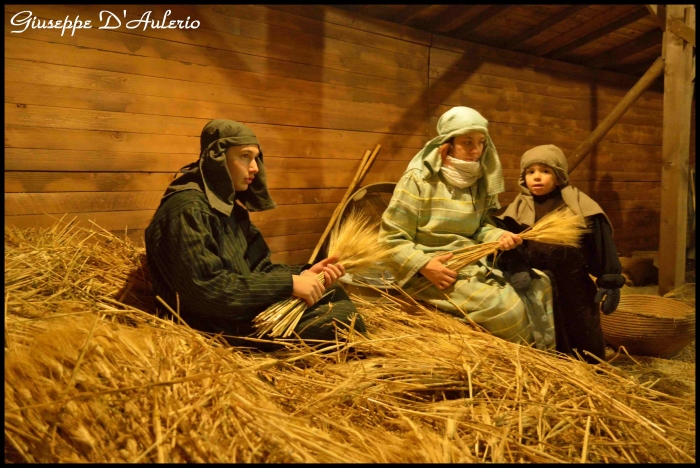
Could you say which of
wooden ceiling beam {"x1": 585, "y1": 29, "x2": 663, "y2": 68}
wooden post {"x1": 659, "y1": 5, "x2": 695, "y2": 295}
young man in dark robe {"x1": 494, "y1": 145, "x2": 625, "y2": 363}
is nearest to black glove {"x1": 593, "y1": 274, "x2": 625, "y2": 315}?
young man in dark robe {"x1": 494, "y1": 145, "x2": 625, "y2": 363}

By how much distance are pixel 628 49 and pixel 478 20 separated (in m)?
1.74

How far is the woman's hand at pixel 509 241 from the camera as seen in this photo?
2.30m

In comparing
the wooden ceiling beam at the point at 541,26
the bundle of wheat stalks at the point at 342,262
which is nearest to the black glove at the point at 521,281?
the bundle of wheat stalks at the point at 342,262

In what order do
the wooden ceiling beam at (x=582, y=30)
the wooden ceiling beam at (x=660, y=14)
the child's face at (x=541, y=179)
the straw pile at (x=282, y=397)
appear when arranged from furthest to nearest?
the wooden ceiling beam at (x=582, y=30), the wooden ceiling beam at (x=660, y=14), the child's face at (x=541, y=179), the straw pile at (x=282, y=397)

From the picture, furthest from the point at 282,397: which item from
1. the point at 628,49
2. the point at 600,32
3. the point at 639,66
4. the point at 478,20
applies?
the point at 639,66

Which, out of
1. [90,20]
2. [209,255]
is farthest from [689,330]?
[90,20]

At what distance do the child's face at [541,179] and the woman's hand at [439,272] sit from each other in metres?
0.61

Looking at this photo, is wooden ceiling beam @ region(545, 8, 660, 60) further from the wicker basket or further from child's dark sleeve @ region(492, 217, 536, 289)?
child's dark sleeve @ region(492, 217, 536, 289)

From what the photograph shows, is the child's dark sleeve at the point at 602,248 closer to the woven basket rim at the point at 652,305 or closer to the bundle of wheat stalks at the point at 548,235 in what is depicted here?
the bundle of wheat stalks at the point at 548,235

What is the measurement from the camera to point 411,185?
95.0 inches

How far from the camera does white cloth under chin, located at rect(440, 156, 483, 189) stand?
241 cm

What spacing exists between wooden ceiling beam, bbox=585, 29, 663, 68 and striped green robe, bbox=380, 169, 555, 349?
3.18 m

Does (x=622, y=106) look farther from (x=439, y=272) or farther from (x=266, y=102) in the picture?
(x=266, y=102)

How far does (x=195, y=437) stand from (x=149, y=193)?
2152 millimetres
